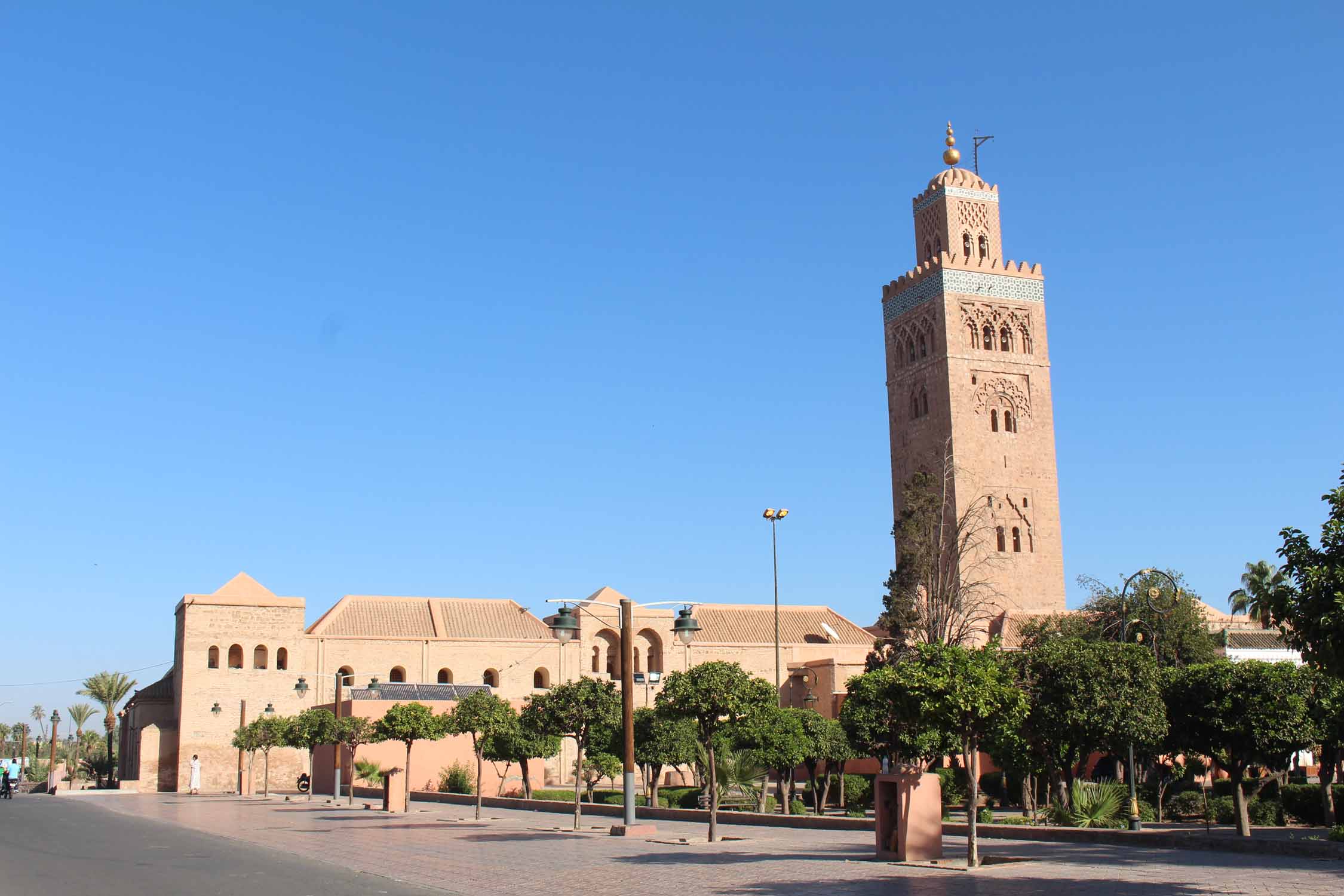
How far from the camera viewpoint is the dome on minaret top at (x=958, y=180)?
59.9 meters

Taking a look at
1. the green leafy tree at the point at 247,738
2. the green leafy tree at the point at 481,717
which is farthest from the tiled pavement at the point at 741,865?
the green leafy tree at the point at 247,738

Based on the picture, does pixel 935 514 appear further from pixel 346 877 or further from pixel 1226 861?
pixel 346 877

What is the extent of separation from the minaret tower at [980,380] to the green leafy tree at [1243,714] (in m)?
31.2

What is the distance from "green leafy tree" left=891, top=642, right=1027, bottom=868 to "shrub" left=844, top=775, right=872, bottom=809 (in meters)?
18.7

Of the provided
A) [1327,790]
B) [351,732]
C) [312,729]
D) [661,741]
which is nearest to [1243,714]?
[1327,790]

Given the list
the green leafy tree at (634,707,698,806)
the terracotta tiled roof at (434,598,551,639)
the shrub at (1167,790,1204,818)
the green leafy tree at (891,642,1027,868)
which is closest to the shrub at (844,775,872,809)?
the green leafy tree at (634,707,698,806)

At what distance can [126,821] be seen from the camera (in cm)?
2841

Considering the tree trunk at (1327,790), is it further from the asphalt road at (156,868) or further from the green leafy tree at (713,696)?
the asphalt road at (156,868)

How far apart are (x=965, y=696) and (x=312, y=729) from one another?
1083 inches

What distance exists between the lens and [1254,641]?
172 ft

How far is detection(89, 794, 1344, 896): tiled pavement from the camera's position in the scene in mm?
13461

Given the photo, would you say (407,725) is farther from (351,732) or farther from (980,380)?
(980,380)

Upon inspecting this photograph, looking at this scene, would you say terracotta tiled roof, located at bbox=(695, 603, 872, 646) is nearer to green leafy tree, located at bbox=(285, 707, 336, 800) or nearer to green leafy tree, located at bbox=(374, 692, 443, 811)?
green leafy tree, located at bbox=(285, 707, 336, 800)

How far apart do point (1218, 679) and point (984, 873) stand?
32.8 feet
